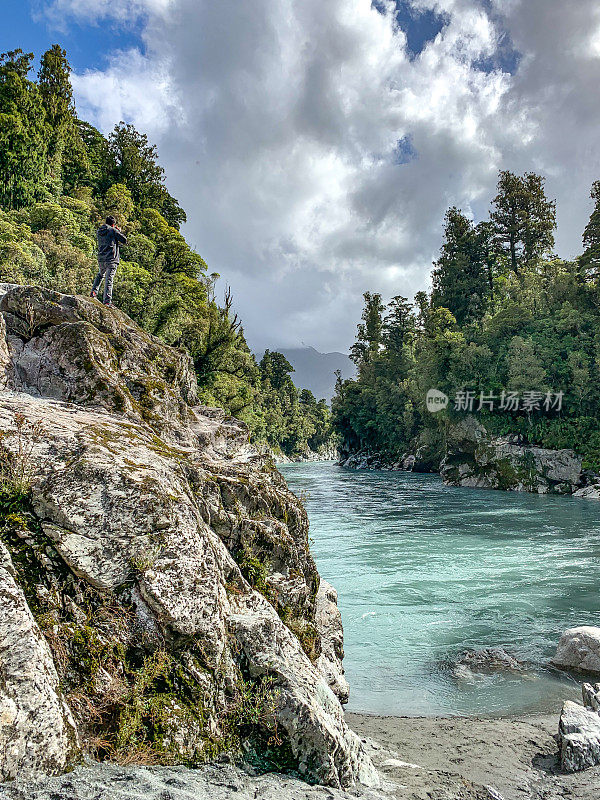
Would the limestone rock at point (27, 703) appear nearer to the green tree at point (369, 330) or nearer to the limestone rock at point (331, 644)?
the limestone rock at point (331, 644)

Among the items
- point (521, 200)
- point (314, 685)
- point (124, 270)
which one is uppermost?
point (521, 200)

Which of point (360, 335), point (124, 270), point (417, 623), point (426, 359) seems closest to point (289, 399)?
point (360, 335)

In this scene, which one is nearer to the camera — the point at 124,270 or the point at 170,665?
the point at 170,665

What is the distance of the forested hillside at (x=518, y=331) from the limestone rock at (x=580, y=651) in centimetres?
3158

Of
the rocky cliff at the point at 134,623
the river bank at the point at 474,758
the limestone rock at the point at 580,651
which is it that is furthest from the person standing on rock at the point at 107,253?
the limestone rock at the point at 580,651

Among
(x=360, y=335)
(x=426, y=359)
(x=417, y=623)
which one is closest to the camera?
(x=417, y=623)

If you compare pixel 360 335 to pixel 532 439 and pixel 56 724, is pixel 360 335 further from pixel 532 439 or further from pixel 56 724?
pixel 56 724

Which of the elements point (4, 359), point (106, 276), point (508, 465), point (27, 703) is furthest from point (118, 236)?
point (508, 465)

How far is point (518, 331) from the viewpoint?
4409 cm

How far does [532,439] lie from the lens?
40.9 meters

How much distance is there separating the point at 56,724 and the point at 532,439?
42632 mm

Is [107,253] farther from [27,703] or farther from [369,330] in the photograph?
[369,330]

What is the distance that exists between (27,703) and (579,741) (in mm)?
5149

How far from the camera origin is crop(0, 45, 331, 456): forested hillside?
2497cm
